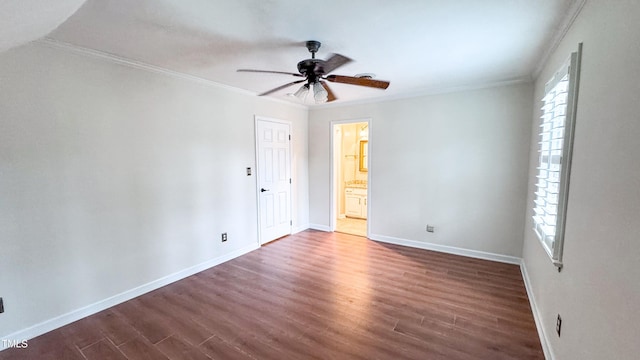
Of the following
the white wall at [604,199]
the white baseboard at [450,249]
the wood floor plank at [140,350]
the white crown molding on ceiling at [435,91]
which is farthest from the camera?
the white baseboard at [450,249]

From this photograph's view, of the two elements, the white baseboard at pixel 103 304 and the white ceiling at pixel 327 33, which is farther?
the white baseboard at pixel 103 304

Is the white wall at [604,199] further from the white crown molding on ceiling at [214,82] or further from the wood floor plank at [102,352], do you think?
the wood floor plank at [102,352]

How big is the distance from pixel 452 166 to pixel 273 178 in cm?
275

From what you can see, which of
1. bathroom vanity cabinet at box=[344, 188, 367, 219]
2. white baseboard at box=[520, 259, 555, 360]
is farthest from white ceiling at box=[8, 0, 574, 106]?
bathroom vanity cabinet at box=[344, 188, 367, 219]

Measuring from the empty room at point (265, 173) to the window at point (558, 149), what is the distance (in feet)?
0.06

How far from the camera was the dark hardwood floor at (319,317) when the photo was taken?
81.2 inches

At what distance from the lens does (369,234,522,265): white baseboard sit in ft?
11.9

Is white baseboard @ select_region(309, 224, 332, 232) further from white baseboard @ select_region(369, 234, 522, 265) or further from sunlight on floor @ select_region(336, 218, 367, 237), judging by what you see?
white baseboard @ select_region(369, 234, 522, 265)

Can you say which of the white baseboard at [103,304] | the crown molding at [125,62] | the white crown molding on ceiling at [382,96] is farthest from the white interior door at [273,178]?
the white baseboard at [103,304]

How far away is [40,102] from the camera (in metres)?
2.18

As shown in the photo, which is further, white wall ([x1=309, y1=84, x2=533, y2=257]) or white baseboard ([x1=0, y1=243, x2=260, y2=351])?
white wall ([x1=309, y1=84, x2=533, y2=257])

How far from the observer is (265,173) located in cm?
436

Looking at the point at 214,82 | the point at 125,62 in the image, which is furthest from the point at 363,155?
the point at 125,62

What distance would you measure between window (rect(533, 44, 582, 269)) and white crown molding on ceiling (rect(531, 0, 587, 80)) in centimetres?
26
